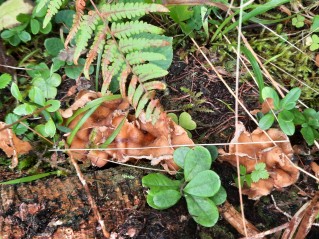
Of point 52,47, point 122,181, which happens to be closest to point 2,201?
point 122,181

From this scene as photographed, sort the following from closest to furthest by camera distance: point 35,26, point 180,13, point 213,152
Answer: point 213,152, point 180,13, point 35,26

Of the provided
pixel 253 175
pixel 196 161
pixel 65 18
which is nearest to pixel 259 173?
pixel 253 175

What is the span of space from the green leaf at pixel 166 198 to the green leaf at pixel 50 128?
0.75 m

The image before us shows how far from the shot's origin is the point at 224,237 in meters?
2.10

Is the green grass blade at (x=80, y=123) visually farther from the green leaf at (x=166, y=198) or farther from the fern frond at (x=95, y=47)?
the green leaf at (x=166, y=198)

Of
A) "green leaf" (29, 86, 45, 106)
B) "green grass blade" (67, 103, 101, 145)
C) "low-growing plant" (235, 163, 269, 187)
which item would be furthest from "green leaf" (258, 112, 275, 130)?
"green leaf" (29, 86, 45, 106)

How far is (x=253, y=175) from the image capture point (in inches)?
86.1

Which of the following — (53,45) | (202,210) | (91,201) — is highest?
(53,45)

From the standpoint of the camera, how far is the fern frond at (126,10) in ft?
6.95

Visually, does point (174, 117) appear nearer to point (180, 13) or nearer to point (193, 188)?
point (193, 188)

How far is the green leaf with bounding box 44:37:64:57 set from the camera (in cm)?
264

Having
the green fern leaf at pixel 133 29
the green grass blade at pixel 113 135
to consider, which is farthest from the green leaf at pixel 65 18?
the green grass blade at pixel 113 135

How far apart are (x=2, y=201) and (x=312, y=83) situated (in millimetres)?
2049

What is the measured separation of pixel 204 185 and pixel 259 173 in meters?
0.36
